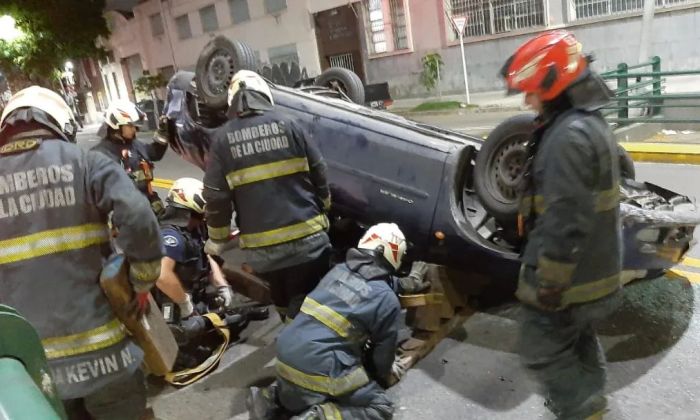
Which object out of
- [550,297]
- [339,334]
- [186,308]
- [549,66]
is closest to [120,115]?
[186,308]

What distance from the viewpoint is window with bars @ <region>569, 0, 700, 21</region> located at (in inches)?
525

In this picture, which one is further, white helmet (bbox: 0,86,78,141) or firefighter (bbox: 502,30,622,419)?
white helmet (bbox: 0,86,78,141)

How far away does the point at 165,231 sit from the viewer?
4137 mm

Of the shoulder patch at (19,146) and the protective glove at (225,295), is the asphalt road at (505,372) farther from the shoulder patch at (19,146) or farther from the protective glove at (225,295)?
the shoulder patch at (19,146)

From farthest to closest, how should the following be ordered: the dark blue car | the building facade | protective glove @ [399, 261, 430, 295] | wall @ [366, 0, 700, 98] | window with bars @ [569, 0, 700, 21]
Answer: the building facade, window with bars @ [569, 0, 700, 21], wall @ [366, 0, 700, 98], protective glove @ [399, 261, 430, 295], the dark blue car

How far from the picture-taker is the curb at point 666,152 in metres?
6.77

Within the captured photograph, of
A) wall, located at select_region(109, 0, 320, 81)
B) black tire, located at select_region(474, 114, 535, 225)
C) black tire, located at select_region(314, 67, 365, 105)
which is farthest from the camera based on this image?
wall, located at select_region(109, 0, 320, 81)

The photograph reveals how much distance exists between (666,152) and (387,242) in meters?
4.98

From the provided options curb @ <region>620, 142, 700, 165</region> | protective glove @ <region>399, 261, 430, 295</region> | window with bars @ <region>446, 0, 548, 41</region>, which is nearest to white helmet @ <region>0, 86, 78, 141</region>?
protective glove @ <region>399, 261, 430, 295</region>

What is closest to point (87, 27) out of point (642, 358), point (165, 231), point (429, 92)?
point (429, 92)

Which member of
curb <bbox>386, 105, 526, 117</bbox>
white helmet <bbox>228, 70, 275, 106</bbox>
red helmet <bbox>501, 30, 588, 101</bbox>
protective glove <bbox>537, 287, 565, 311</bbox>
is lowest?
curb <bbox>386, 105, 526, 117</bbox>

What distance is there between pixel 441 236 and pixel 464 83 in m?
13.9

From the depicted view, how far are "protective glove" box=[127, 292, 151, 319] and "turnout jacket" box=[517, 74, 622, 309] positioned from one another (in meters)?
1.63

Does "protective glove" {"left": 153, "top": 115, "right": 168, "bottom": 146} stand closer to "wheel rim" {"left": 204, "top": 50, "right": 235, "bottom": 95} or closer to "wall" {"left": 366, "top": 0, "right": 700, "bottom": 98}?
"wheel rim" {"left": 204, "top": 50, "right": 235, "bottom": 95}
